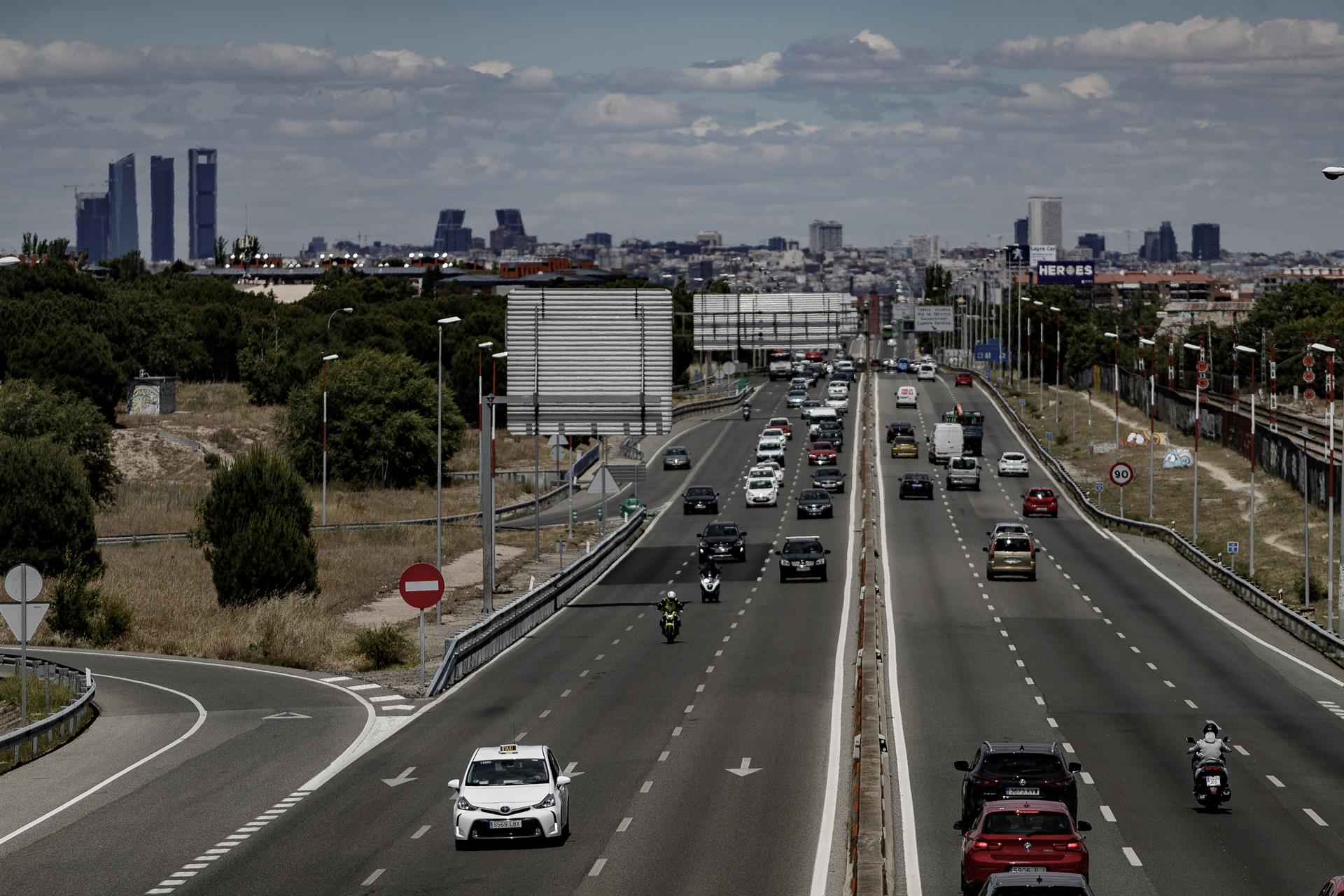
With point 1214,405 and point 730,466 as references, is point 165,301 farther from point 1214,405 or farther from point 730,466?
point 1214,405

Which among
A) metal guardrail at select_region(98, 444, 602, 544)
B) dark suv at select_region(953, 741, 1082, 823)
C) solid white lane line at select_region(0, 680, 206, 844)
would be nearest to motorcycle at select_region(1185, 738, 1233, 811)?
dark suv at select_region(953, 741, 1082, 823)

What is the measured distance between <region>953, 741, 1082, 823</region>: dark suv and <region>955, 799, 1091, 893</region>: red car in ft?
7.71

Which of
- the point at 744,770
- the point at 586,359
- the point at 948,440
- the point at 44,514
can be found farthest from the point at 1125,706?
the point at 948,440

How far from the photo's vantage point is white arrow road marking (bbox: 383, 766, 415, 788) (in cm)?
2794

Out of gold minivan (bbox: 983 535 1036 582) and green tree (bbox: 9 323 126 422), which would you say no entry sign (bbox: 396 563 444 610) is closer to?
gold minivan (bbox: 983 535 1036 582)

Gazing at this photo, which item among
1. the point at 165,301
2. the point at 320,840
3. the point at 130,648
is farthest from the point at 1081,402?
the point at 320,840

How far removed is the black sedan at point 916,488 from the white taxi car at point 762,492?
5.86 meters

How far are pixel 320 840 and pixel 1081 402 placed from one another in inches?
5247

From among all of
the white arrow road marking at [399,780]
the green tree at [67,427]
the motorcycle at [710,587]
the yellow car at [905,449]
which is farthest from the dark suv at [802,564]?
the yellow car at [905,449]

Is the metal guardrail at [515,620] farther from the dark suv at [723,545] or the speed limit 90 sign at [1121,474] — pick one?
the speed limit 90 sign at [1121,474]

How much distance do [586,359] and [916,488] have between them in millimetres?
29122

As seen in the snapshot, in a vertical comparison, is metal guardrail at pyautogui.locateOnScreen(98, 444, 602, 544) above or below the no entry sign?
below

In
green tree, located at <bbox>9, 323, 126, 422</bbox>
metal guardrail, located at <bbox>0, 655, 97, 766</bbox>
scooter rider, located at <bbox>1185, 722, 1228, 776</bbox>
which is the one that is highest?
green tree, located at <bbox>9, 323, 126, 422</bbox>

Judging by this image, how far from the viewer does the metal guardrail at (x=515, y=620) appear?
40.0 metres
